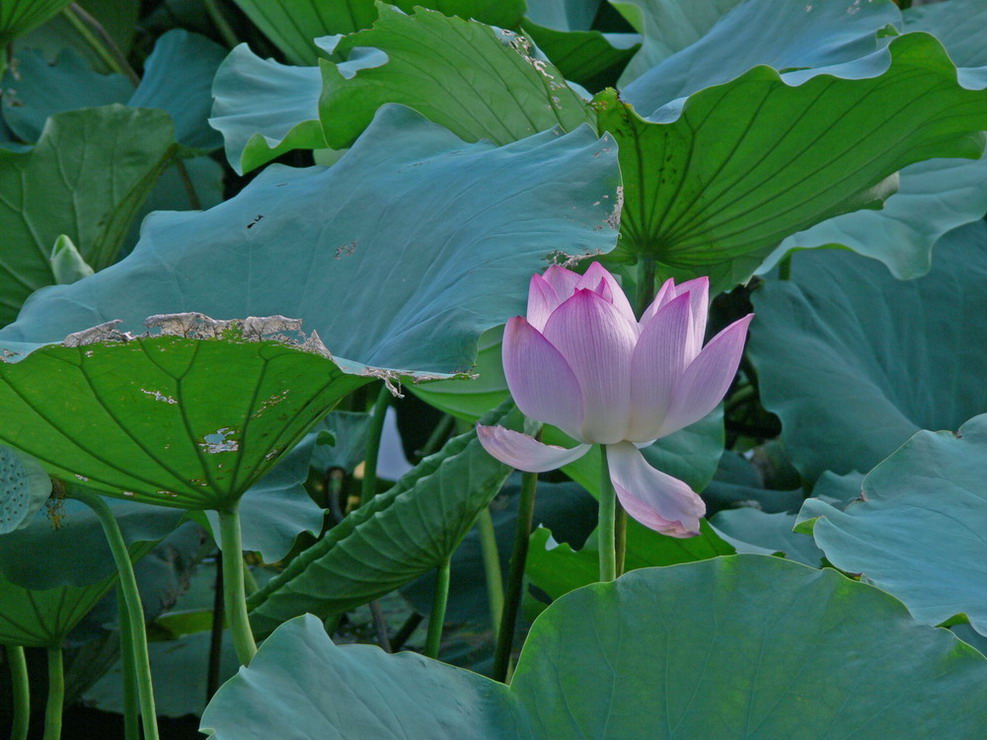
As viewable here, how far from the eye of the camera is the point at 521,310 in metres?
0.64

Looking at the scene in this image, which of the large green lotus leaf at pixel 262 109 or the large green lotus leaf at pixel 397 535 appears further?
the large green lotus leaf at pixel 262 109

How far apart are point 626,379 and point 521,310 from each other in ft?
0.39

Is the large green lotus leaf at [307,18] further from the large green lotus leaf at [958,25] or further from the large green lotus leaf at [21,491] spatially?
the large green lotus leaf at [21,491]

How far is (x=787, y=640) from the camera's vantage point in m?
0.58

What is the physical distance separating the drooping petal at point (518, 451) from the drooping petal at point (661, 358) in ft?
0.17

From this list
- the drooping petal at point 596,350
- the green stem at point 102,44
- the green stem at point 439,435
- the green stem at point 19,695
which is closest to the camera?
the drooping petal at point 596,350

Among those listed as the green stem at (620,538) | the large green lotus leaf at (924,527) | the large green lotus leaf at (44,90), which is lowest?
the green stem at (620,538)

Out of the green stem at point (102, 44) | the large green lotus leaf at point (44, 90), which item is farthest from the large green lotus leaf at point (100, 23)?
the large green lotus leaf at point (44, 90)

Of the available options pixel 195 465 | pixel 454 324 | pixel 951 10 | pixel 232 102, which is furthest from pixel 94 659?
pixel 951 10

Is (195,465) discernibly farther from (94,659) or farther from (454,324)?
(94,659)

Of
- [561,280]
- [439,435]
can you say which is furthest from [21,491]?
[439,435]

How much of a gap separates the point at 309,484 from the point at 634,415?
3.29 ft

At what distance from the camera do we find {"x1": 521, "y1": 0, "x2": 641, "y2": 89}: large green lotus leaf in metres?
1.33

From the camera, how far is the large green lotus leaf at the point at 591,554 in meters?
0.95
